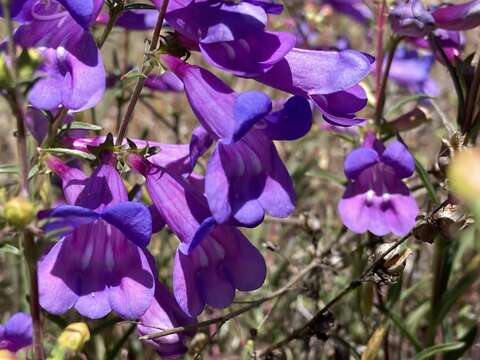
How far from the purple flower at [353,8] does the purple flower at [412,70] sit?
636 millimetres

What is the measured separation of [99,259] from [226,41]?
0.63 m

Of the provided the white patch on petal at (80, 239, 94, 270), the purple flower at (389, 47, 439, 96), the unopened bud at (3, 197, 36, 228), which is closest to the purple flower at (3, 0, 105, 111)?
the white patch on petal at (80, 239, 94, 270)

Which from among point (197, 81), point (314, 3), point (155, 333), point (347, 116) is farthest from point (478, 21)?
point (314, 3)

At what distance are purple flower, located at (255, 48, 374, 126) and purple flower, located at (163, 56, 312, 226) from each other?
0.42ft

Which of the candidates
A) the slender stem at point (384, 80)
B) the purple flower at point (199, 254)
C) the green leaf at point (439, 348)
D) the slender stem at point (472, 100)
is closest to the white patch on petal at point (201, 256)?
the purple flower at point (199, 254)

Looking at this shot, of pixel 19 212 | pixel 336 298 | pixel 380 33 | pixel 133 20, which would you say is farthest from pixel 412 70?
pixel 19 212

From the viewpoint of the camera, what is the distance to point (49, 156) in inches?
73.7

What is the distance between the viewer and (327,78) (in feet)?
Result: 6.07

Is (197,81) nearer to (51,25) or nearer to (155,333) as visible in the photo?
(51,25)

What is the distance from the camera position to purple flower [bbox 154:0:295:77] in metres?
1.72

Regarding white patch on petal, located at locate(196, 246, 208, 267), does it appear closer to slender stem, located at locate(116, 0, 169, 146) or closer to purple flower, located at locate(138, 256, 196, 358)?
purple flower, located at locate(138, 256, 196, 358)

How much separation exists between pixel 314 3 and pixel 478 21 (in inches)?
106

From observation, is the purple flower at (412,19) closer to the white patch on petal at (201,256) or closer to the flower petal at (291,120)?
the flower petal at (291,120)

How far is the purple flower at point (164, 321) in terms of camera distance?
1.93 metres
